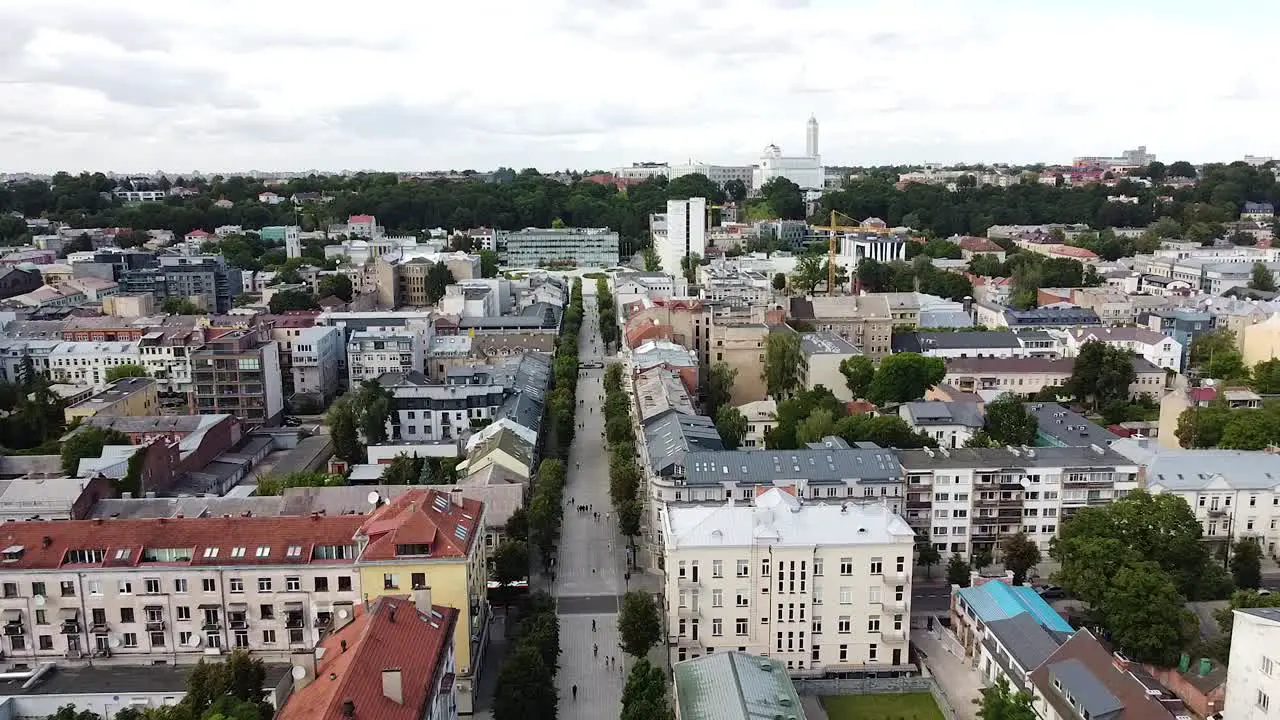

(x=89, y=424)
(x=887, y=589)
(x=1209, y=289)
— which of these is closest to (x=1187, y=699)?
(x=887, y=589)

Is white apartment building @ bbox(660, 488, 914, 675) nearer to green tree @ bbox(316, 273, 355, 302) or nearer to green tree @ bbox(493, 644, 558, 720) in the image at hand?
green tree @ bbox(493, 644, 558, 720)

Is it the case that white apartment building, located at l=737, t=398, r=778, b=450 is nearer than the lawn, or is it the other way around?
the lawn

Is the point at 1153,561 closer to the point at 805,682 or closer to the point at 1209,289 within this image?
the point at 805,682

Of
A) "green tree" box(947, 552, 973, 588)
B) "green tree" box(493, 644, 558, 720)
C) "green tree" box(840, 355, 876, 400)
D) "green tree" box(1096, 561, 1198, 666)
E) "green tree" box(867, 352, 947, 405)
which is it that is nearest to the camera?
"green tree" box(493, 644, 558, 720)

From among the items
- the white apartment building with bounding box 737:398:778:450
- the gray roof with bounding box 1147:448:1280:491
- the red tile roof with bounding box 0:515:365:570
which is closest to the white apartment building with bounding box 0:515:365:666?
the red tile roof with bounding box 0:515:365:570

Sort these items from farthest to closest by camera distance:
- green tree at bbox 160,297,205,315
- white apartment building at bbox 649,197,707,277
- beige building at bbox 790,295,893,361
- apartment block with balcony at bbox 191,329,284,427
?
1. white apartment building at bbox 649,197,707,277
2. green tree at bbox 160,297,205,315
3. beige building at bbox 790,295,893,361
4. apartment block with balcony at bbox 191,329,284,427

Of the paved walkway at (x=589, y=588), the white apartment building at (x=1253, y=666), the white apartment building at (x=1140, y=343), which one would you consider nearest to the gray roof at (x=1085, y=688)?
the white apartment building at (x=1253, y=666)

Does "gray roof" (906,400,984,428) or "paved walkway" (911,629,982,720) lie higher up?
"gray roof" (906,400,984,428)

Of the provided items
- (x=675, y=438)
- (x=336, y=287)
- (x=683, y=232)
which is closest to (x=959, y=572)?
(x=675, y=438)

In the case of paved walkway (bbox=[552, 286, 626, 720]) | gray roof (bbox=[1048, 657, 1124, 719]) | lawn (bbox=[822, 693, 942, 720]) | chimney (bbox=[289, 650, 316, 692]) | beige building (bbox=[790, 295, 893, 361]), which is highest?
beige building (bbox=[790, 295, 893, 361])
